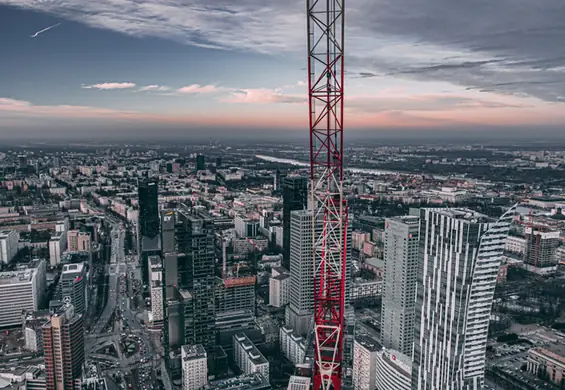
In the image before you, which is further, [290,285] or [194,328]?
[290,285]

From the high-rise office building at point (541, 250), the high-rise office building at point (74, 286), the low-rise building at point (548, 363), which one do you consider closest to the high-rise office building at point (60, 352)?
the high-rise office building at point (74, 286)

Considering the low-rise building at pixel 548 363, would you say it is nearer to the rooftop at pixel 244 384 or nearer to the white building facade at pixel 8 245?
the rooftop at pixel 244 384

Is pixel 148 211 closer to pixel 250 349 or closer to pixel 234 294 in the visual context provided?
pixel 234 294

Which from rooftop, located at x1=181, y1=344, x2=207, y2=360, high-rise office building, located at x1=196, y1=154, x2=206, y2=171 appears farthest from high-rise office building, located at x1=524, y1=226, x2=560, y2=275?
high-rise office building, located at x1=196, y1=154, x2=206, y2=171

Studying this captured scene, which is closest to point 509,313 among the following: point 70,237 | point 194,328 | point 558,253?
point 558,253

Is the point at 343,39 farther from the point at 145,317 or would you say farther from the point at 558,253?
the point at 558,253
